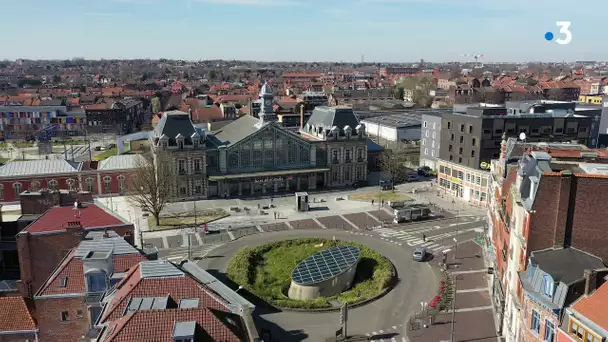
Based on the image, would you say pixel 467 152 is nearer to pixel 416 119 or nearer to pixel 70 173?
pixel 416 119

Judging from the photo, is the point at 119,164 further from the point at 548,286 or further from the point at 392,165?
the point at 548,286

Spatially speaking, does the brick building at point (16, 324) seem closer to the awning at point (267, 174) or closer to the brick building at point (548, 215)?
the brick building at point (548, 215)

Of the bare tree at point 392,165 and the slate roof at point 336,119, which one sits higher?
the slate roof at point 336,119

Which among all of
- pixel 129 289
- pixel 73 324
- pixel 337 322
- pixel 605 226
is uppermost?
pixel 605 226

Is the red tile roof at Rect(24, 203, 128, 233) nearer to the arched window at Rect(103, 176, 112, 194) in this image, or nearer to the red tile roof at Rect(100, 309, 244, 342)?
the red tile roof at Rect(100, 309, 244, 342)

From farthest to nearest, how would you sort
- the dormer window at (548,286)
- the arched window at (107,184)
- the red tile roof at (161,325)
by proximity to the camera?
the arched window at (107,184), the dormer window at (548,286), the red tile roof at (161,325)

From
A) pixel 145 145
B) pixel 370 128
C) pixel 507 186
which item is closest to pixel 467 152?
pixel 507 186

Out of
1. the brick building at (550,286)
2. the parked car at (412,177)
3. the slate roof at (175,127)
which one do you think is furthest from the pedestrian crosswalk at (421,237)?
the slate roof at (175,127)
